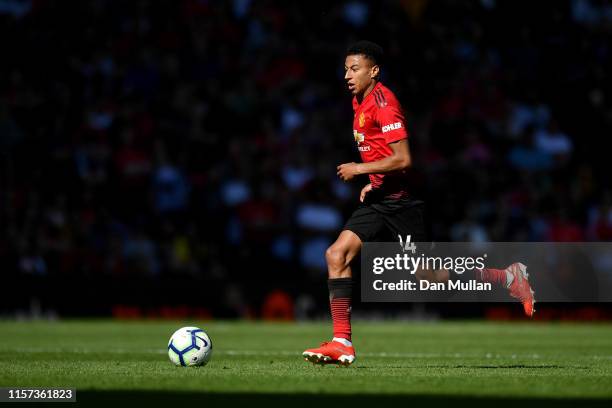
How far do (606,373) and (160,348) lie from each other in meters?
5.51

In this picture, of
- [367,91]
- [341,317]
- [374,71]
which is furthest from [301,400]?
[374,71]

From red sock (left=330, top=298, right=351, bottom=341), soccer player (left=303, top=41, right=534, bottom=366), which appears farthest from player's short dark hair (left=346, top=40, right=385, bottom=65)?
red sock (left=330, top=298, right=351, bottom=341)

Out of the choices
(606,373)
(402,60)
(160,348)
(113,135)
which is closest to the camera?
(606,373)

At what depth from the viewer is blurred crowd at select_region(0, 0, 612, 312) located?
19438mm

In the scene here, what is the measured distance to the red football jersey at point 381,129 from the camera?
29.3 ft

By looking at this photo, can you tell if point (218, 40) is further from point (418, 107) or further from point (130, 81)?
point (418, 107)

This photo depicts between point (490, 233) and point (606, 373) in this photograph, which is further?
point (490, 233)

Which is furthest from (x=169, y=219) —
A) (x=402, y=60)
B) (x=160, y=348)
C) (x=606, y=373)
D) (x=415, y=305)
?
(x=606, y=373)

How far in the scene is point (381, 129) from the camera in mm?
9078

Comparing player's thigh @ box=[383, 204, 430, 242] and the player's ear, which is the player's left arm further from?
the player's ear

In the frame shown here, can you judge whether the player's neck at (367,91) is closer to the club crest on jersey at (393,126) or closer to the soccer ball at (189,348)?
the club crest on jersey at (393,126)

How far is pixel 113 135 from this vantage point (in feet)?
68.1

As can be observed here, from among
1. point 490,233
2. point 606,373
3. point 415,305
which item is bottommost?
point 606,373

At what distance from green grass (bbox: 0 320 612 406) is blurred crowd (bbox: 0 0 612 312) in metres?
2.88
